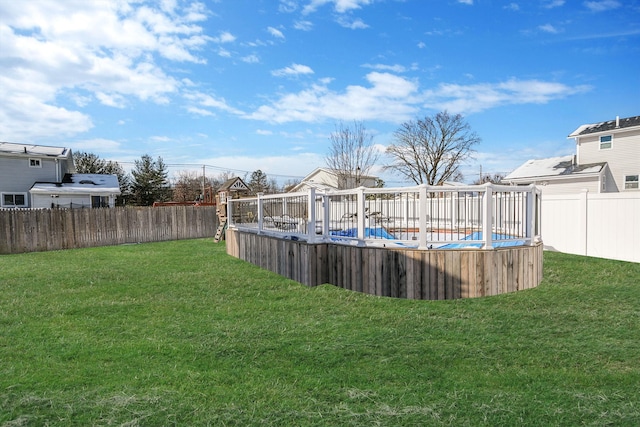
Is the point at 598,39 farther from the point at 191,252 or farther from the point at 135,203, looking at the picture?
the point at 135,203

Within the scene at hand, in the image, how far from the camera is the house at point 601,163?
57.8 feet

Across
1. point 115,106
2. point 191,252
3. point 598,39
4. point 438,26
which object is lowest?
point 191,252

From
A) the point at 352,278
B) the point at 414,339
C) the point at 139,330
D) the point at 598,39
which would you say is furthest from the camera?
the point at 598,39

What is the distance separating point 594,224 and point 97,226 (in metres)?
16.1

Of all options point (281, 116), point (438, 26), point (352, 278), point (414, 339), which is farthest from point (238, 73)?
point (414, 339)

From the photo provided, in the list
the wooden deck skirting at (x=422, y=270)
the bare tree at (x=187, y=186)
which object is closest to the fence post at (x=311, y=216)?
the wooden deck skirting at (x=422, y=270)

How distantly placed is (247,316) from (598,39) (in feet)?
41.7

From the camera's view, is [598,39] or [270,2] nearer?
[270,2]

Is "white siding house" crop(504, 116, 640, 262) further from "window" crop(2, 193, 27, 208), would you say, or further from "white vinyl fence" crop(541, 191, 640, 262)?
"window" crop(2, 193, 27, 208)

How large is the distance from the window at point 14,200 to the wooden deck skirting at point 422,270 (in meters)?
20.6

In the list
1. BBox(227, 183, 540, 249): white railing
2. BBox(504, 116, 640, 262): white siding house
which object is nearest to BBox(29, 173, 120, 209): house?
BBox(227, 183, 540, 249): white railing

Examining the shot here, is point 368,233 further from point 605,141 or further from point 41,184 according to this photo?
point 41,184

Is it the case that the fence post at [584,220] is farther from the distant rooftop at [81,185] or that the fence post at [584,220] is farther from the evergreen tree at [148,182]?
the evergreen tree at [148,182]

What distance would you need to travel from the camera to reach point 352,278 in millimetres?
6090
